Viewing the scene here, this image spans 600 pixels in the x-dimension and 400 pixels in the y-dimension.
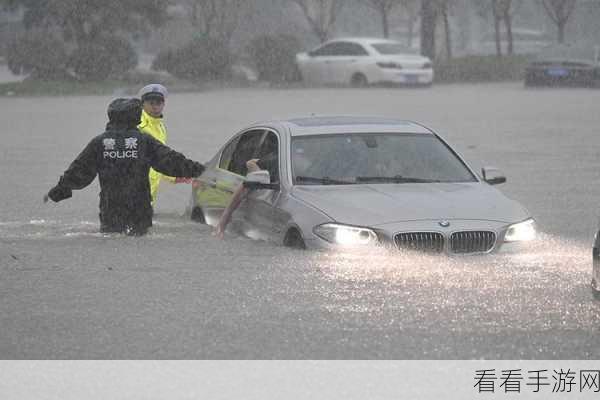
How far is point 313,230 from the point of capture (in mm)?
11781

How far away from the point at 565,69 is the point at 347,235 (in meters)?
37.6

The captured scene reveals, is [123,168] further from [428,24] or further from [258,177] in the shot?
[428,24]

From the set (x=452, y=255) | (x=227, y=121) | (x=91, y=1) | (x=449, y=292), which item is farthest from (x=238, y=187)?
(x=91, y=1)

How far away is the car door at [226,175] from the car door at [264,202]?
224 millimetres

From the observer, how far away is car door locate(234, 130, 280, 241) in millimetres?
12628

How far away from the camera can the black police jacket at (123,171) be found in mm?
13039

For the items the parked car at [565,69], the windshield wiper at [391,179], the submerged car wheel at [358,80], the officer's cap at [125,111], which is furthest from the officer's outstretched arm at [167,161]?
the parked car at [565,69]

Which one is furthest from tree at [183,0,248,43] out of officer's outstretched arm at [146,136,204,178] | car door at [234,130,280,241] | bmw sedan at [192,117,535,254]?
officer's outstretched arm at [146,136,204,178]

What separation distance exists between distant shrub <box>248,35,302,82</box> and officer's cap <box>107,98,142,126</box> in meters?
37.6

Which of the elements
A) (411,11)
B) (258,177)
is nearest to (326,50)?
(411,11)

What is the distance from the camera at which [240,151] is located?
553 inches

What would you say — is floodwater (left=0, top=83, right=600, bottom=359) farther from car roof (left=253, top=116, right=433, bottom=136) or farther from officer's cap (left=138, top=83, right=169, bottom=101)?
officer's cap (left=138, top=83, right=169, bottom=101)
